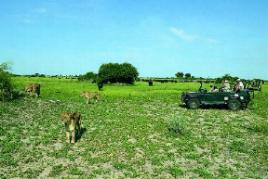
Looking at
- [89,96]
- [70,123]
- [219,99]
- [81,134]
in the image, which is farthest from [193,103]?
[70,123]

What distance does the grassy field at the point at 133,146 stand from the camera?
16.9 metres

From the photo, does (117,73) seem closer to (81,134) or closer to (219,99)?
(219,99)

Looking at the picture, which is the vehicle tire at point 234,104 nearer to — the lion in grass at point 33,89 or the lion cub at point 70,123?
the lion cub at point 70,123

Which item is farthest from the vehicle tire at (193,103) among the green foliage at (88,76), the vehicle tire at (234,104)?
the green foliage at (88,76)

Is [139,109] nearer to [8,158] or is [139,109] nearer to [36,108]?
[36,108]

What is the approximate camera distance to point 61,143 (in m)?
20.6

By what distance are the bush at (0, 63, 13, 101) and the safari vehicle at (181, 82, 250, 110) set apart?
14882 millimetres

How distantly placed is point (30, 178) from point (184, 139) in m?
8.84

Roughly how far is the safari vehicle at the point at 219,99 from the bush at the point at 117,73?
4547 cm

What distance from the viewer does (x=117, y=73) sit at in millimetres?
79625

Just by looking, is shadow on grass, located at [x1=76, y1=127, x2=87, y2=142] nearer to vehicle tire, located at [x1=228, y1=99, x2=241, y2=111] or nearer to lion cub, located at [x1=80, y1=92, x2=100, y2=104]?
lion cub, located at [x1=80, y1=92, x2=100, y2=104]

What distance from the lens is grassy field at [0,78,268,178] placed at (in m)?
16.9

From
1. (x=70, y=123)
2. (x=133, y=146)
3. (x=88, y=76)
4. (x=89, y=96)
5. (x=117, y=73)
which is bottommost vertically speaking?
(x=133, y=146)

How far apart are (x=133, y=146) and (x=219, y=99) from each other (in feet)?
50.9
